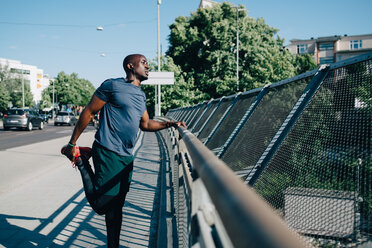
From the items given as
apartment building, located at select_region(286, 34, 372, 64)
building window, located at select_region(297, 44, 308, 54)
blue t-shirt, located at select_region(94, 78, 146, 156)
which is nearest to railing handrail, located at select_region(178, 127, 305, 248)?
blue t-shirt, located at select_region(94, 78, 146, 156)

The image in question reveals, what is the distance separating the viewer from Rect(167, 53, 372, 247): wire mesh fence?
1696 mm

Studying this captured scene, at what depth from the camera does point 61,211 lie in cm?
472

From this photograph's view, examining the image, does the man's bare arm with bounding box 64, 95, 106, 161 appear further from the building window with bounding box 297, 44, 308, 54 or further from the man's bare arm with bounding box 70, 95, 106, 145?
the building window with bounding box 297, 44, 308, 54

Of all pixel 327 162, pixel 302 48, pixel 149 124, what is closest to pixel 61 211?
pixel 149 124

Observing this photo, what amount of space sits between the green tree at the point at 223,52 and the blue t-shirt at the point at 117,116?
82.9 feet

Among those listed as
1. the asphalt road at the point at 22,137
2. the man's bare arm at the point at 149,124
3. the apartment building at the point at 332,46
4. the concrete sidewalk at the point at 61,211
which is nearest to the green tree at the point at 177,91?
the asphalt road at the point at 22,137

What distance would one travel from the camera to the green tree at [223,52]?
1129 inches

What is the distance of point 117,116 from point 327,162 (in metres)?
1.79

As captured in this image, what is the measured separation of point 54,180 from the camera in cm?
697

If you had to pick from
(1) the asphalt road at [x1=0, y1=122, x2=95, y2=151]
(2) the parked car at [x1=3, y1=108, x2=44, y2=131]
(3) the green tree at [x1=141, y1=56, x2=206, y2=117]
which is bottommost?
(1) the asphalt road at [x1=0, y1=122, x2=95, y2=151]

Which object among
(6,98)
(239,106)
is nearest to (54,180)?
(239,106)

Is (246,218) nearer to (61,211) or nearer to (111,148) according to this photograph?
(111,148)

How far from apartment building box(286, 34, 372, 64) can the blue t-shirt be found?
72996 mm

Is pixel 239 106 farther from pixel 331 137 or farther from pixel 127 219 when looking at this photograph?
pixel 331 137
